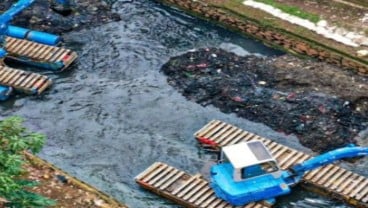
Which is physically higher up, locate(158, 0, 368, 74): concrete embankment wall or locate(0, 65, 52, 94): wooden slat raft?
locate(158, 0, 368, 74): concrete embankment wall

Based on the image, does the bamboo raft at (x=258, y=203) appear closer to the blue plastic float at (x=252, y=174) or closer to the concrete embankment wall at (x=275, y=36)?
the blue plastic float at (x=252, y=174)

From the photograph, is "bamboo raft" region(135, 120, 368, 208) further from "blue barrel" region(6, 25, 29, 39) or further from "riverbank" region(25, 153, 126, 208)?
"blue barrel" region(6, 25, 29, 39)

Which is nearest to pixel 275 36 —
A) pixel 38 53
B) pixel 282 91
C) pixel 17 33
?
pixel 282 91

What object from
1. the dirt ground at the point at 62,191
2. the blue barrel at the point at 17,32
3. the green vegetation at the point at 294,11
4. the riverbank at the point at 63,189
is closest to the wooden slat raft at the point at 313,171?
the riverbank at the point at 63,189

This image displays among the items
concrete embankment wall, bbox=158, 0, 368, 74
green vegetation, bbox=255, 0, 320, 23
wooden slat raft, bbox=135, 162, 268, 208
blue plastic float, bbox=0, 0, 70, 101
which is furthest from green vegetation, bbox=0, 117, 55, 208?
green vegetation, bbox=255, 0, 320, 23

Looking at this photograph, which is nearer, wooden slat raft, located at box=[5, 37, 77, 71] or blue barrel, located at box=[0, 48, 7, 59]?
blue barrel, located at box=[0, 48, 7, 59]

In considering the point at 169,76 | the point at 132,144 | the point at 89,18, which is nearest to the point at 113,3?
the point at 89,18

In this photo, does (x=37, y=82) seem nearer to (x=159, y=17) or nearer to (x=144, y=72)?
(x=144, y=72)
